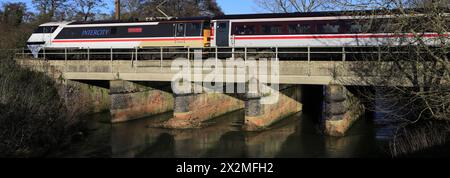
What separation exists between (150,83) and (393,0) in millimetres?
18379

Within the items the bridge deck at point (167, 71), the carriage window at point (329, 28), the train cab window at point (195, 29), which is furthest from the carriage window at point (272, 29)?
the train cab window at point (195, 29)

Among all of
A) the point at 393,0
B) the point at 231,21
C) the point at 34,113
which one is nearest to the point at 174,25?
the point at 231,21

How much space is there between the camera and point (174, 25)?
1101 inches

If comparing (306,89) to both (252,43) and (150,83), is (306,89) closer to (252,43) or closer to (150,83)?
(252,43)

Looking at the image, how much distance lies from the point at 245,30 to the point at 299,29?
3029 mm

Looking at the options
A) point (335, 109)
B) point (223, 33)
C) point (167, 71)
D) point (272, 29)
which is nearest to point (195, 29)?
point (223, 33)

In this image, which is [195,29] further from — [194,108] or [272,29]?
[194,108]

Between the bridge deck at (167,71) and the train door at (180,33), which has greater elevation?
the train door at (180,33)

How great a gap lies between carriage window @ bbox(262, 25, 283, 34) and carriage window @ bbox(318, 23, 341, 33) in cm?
213

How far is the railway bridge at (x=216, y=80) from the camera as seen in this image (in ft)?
70.3

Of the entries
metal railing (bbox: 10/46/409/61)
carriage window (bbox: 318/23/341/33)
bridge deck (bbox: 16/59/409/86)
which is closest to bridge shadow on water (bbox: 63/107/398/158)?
bridge deck (bbox: 16/59/409/86)

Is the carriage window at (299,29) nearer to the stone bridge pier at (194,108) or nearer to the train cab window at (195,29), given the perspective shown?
the train cab window at (195,29)

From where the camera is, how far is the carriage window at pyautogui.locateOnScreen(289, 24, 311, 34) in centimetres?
2486

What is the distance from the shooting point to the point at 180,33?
27.9m
